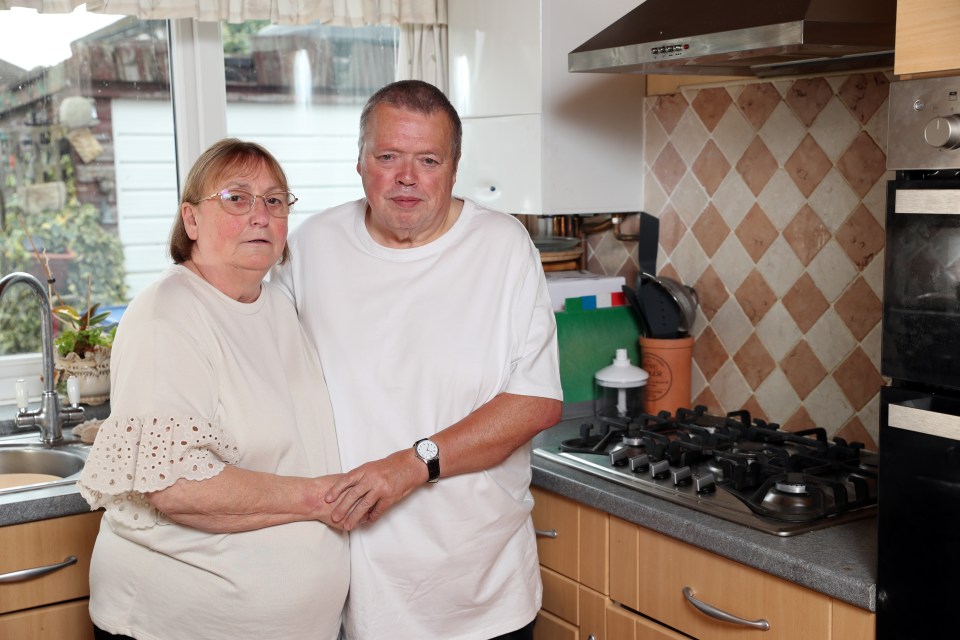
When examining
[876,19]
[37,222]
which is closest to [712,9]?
[876,19]

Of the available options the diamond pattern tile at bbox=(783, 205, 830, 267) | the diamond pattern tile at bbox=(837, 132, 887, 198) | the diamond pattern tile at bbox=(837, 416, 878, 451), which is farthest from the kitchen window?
the diamond pattern tile at bbox=(837, 416, 878, 451)

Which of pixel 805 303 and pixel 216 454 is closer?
pixel 216 454

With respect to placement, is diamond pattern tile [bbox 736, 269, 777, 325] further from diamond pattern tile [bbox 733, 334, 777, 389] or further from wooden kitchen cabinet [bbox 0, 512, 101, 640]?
wooden kitchen cabinet [bbox 0, 512, 101, 640]

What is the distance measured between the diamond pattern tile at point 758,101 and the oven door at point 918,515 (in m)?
1.10

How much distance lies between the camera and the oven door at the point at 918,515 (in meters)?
1.36

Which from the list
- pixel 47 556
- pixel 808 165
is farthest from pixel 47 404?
pixel 808 165

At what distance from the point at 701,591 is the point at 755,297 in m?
0.88

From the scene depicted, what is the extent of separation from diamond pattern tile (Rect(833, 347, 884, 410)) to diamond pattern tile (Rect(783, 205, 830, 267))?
0.80 feet

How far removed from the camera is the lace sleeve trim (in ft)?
4.81

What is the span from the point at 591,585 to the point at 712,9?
114cm

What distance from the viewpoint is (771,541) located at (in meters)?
1.66

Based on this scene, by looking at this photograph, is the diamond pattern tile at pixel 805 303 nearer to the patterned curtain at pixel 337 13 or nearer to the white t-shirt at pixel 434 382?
the white t-shirt at pixel 434 382

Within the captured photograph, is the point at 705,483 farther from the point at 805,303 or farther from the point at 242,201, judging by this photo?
the point at 242,201

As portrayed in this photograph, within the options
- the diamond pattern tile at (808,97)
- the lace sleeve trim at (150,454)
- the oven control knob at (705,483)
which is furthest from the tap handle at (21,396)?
the diamond pattern tile at (808,97)
